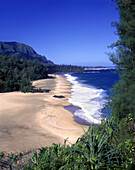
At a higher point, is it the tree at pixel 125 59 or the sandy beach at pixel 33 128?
the tree at pixel 125 59

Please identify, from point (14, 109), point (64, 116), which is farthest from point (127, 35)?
point (14, 109)

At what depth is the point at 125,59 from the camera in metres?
7.96

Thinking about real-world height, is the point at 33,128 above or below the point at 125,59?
A: below

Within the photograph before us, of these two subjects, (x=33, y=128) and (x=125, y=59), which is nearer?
(x=125, y=59)

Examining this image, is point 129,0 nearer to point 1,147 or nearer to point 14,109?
point 1,147

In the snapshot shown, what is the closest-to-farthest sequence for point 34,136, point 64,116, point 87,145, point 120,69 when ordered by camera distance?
point 87,145 < point 120,69 < point 34,136 < point 64,116

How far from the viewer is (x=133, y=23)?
720cm

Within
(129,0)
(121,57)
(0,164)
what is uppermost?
(129,0)

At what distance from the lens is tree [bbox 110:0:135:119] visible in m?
7.47

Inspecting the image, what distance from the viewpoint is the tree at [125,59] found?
7.47 meters

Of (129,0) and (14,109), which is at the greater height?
Result: (129,0)

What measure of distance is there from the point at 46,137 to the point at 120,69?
5659 mm

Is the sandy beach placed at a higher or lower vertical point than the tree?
lower

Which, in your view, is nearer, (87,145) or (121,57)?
(87,145)
